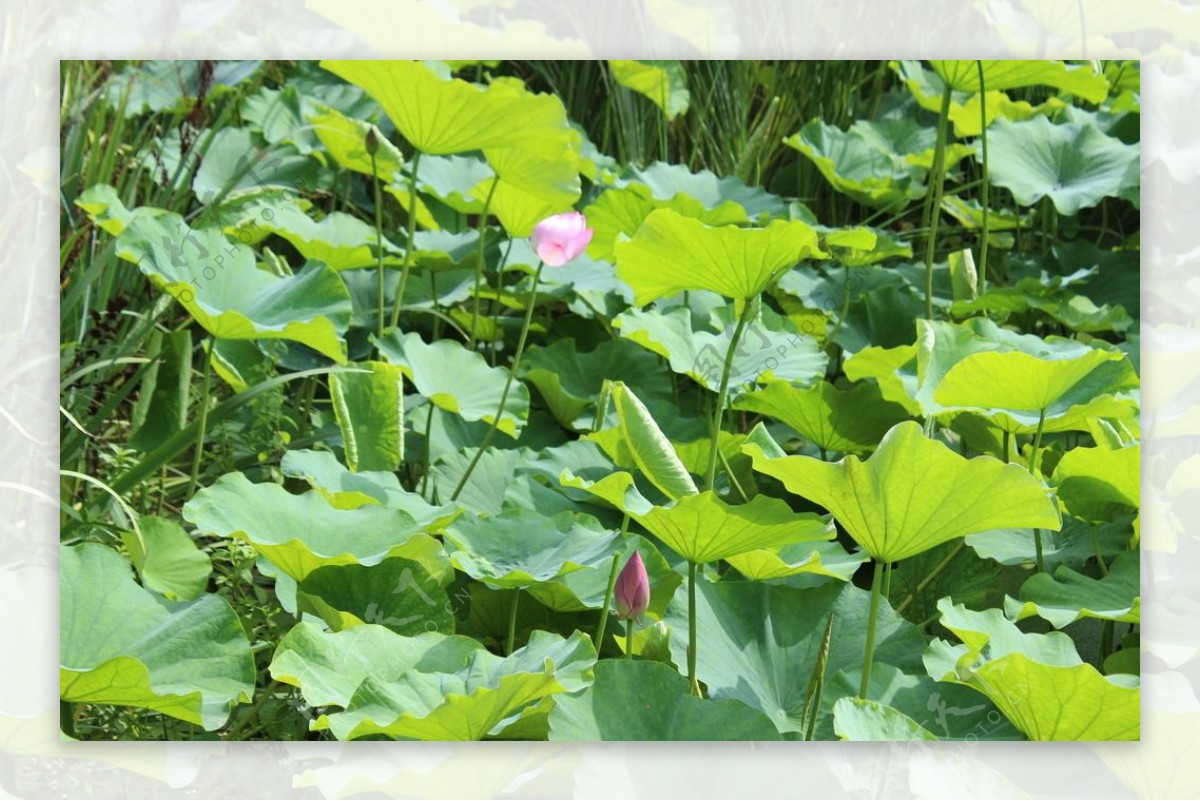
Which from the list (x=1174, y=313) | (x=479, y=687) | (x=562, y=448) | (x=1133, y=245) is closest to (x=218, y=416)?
(x=562, y=448)

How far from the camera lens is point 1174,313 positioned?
1390mm

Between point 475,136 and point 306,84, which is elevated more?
point 306,84

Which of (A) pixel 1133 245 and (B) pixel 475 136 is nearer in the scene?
(B) pixel 475 136

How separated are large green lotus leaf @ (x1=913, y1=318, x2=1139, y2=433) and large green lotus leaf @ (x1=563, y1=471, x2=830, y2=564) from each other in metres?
0.25

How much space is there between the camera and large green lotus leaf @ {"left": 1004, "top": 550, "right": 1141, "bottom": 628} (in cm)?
130

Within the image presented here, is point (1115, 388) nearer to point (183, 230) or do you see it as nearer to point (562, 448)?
point (562, 448)

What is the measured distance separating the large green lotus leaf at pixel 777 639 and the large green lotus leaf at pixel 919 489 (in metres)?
0.18

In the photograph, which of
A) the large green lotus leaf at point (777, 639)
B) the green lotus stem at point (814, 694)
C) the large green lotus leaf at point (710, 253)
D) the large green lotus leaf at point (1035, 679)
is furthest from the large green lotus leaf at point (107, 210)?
the large green lotus leaf at point (1035, 679)

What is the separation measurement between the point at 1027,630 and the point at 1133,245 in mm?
699

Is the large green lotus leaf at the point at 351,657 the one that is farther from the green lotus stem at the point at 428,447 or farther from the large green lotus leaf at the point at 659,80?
the large green lotus leaf at the point at 659,80

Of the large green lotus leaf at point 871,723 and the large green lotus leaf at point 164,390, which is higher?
the large green lotus leaf at point 164,390

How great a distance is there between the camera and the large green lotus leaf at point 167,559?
1346 millimetres

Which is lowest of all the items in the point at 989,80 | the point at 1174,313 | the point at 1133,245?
the point at 1174,313

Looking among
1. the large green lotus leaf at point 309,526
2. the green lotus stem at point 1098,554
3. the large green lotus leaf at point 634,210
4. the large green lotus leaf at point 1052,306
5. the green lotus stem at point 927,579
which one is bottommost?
the green lotus stem at point 927,579
